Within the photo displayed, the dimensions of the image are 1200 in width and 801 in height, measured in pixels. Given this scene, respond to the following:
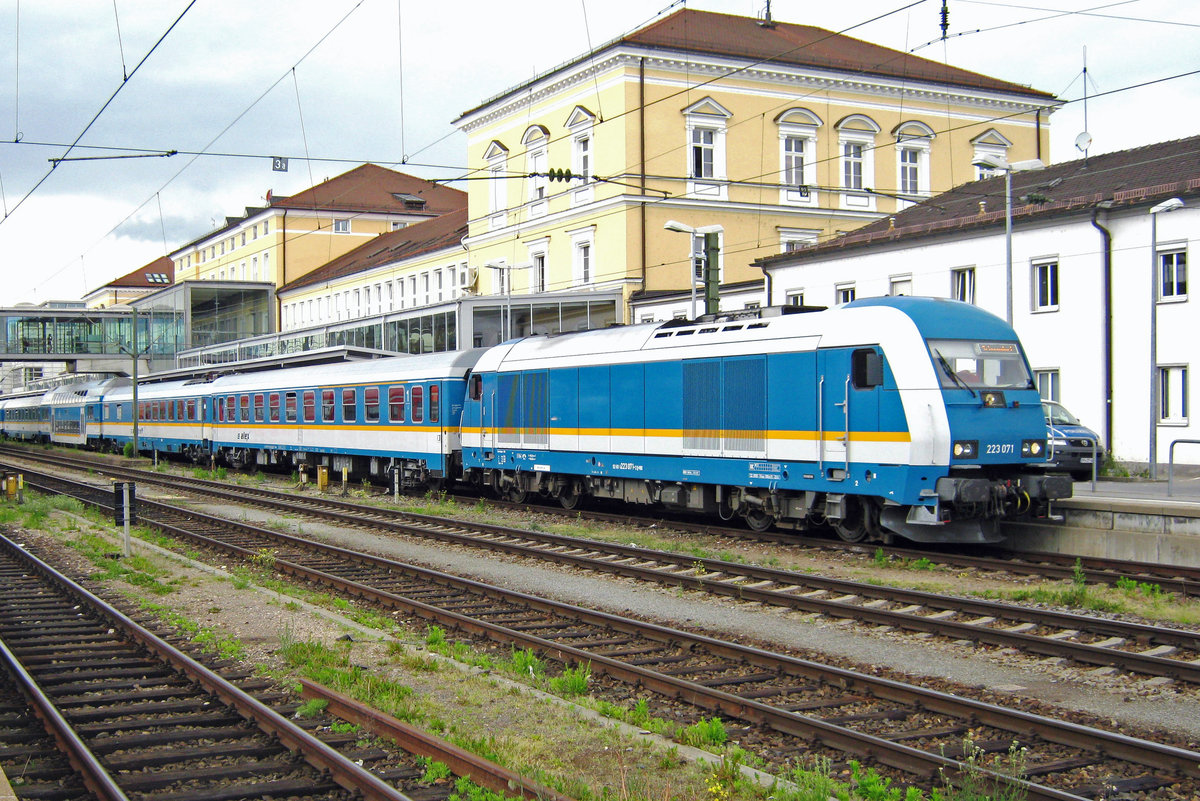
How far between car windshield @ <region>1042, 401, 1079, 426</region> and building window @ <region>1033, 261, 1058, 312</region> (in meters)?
4.69

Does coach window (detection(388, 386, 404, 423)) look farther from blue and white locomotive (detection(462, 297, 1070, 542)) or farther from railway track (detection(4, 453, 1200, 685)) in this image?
railway track (detection(4, 453, 1200, 685))

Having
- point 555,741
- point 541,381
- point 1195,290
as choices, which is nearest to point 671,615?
point 555,741

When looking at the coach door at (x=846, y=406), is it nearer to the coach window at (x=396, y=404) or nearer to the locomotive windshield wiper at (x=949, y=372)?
the locomotive windshield wiper at (x=949, y=372)

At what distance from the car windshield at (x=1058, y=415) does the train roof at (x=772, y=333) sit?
397 inches

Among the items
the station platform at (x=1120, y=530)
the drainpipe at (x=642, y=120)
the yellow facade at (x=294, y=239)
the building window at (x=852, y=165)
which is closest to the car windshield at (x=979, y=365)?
the station platform at (x=1120, y=530)

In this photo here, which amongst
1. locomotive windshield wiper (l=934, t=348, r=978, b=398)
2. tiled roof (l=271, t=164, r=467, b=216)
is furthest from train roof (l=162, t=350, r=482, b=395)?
tiled roof (l=271, t=164, r=467, b=216)

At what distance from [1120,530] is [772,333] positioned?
18.6ft

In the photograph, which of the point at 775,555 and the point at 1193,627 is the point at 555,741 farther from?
the point at 775,555

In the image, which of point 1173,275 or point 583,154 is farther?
point 583,154

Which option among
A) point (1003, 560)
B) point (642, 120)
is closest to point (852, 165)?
point (642, 120)

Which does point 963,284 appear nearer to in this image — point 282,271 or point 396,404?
point 396,404

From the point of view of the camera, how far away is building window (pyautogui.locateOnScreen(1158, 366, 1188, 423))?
87.3 ft

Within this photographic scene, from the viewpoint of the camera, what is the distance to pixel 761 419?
16.9 m

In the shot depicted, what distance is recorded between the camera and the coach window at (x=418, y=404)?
26.4 metres
